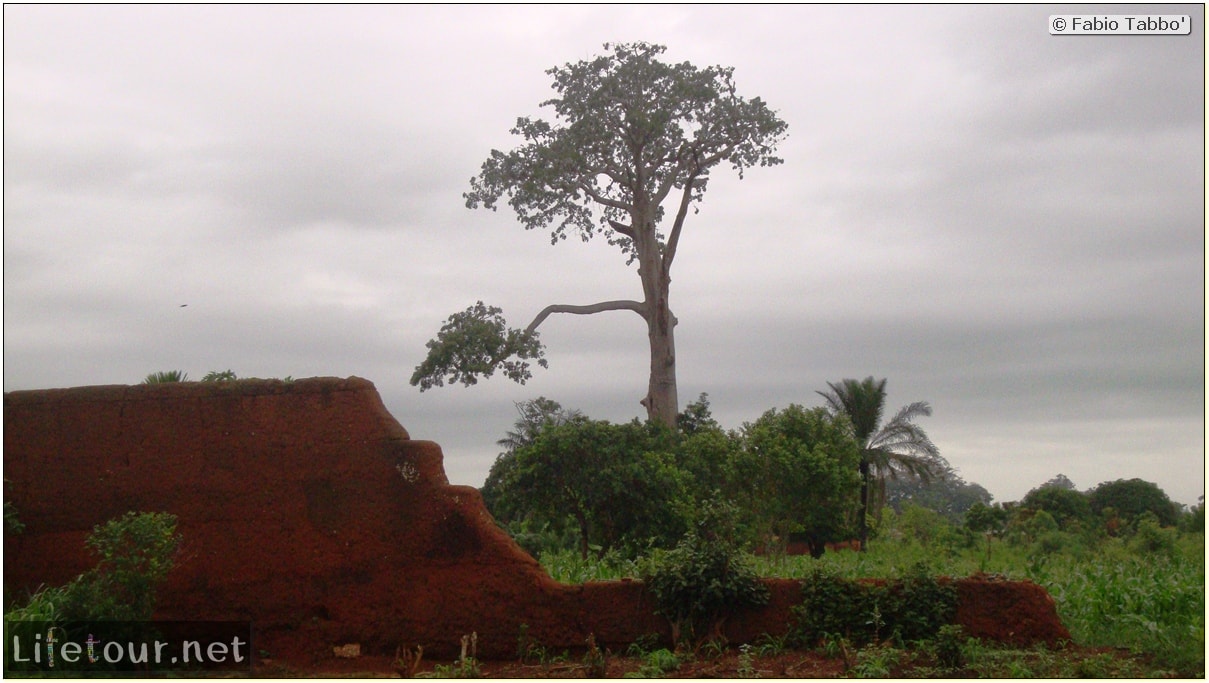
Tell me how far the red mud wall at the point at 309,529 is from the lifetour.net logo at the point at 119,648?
0.20 metres

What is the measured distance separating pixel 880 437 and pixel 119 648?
20910mm

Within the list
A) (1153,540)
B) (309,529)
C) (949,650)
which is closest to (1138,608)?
(949,650)

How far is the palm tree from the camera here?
25625 mm

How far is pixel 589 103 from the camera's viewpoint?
1997 centimetres

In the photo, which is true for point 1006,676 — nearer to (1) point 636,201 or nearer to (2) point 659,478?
(2) point 659,478

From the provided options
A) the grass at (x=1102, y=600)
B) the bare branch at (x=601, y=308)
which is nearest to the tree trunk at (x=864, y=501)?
the bare branch at (x=601, y=308)

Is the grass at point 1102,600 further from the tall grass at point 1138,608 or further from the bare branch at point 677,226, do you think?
the bare branch at point 677,226

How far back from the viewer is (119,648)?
8.07 m

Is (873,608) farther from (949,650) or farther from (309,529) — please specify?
(309,529)

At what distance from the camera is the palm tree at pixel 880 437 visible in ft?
84.1

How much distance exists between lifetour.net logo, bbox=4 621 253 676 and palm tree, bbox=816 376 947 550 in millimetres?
19134

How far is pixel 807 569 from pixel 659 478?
5286 mm

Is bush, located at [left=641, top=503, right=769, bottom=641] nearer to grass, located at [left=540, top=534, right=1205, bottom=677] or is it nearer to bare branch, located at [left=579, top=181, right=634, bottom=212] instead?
grass, located at [left=540, top=534, right=1205, bottom=677]

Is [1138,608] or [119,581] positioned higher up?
[119,581]
